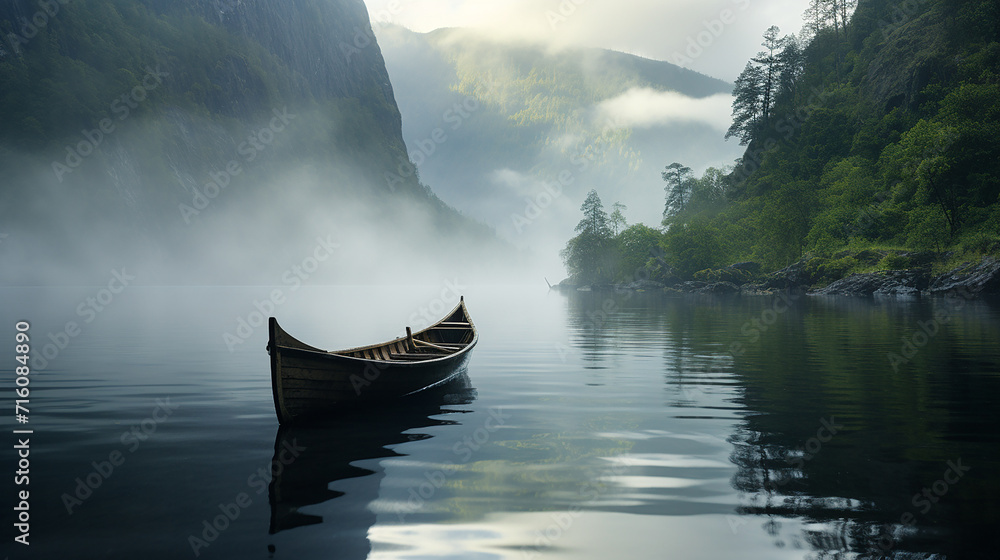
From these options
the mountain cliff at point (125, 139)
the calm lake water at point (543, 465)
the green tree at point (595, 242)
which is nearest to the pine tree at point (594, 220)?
the green tree at point (595, 242)

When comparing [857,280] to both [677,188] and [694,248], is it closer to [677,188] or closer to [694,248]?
[694,248]

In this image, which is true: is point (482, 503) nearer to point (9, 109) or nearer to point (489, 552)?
point (489, 552)

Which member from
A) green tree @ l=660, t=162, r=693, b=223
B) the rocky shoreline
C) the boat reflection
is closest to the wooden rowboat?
the boat reflection

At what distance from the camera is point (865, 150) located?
88.3 metres

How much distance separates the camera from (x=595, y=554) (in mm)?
5961

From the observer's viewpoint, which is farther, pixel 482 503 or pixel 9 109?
pixel 9 109

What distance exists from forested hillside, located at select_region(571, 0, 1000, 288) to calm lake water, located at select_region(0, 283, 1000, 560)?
57130 millimetres

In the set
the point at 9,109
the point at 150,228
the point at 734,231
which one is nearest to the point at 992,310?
the point at 734,231

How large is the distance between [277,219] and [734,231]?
150 meters

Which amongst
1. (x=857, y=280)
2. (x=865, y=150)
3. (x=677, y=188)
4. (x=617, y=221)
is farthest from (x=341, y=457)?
(x=677, y=188)

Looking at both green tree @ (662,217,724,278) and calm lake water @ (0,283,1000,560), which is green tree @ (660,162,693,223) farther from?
calm lake water @ (0,283,1000,560)

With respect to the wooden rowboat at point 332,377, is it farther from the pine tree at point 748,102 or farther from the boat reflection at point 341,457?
the pine tree at point 748,102

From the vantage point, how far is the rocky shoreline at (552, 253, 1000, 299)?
54219mm

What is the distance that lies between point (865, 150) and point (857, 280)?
107 ft
